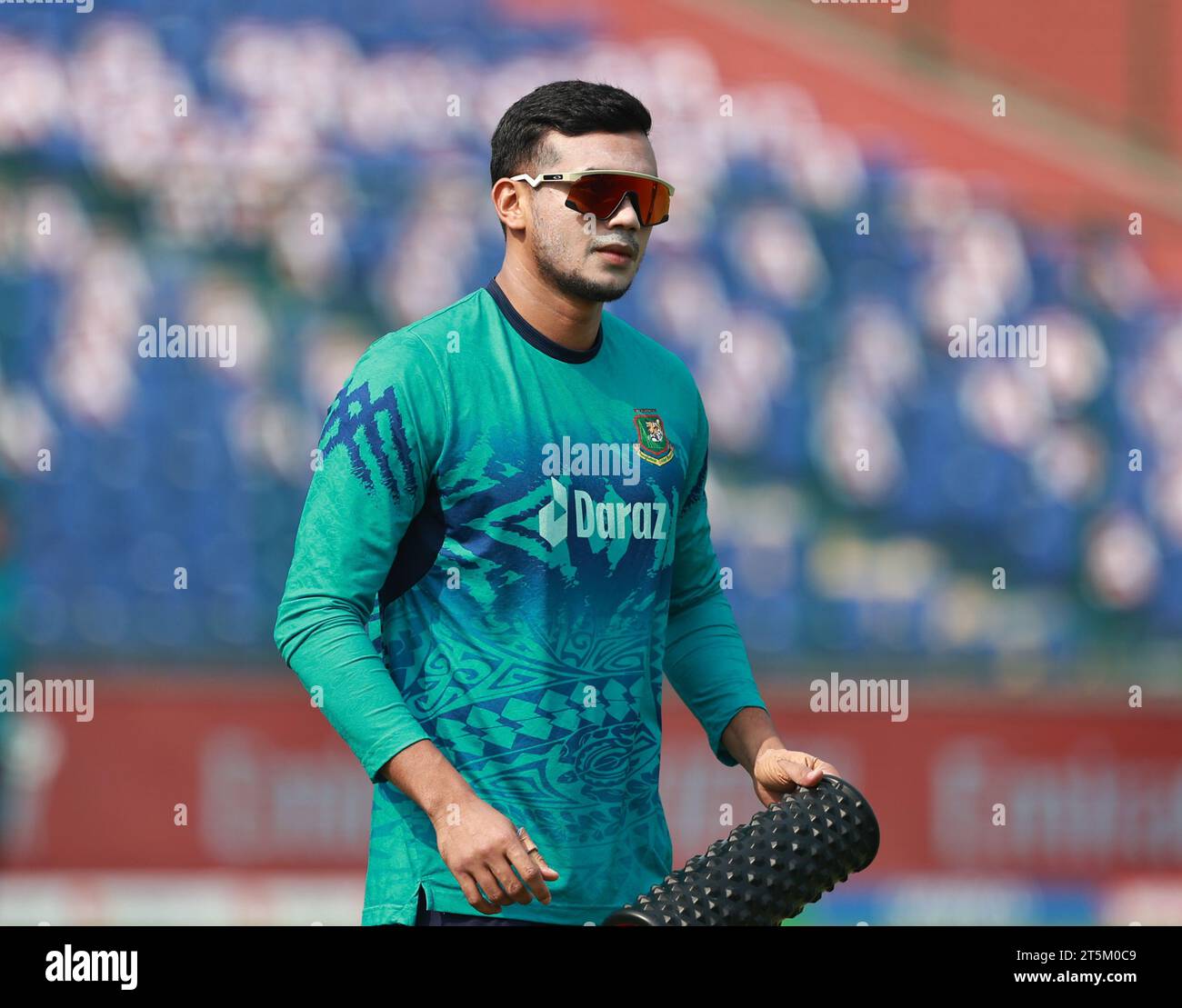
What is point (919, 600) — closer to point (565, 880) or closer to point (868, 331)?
point (868, 331)

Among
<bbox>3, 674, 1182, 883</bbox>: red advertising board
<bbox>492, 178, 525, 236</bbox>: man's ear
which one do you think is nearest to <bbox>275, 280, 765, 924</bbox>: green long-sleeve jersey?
<bbox>492, 178, 525, 236</bbox>: man's ear

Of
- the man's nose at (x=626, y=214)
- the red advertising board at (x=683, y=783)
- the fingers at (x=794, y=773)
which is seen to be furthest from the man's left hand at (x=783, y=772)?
the red advertising board at (x=683, y=783)

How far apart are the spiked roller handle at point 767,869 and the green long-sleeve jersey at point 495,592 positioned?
0.67 ft

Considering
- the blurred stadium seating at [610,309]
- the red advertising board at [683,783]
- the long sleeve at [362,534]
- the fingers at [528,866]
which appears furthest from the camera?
the blurred stadium seating at [610,309]

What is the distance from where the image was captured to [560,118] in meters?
1.88

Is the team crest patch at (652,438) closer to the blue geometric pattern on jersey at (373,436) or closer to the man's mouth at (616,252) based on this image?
the man's mouth at (616,252)

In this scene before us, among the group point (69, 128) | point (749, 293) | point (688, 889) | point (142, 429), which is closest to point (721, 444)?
point (749, 293)

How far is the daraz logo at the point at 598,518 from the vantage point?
1.81m

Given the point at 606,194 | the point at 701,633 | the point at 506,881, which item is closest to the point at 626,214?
the point at 606,194

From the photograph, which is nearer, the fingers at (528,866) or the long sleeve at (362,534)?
the fingers at (528,866)

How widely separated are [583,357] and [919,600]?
3.81 metres

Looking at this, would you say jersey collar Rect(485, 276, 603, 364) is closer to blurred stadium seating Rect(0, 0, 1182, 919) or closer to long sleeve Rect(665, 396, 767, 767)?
long sleeve Rect(665, 396, 767, 767)

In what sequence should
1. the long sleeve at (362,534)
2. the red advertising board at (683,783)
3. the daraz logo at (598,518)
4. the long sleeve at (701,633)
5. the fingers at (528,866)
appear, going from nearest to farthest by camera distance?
the fingers at (528,866), the long sleeve at (362,534), the daraz logo at (598,518), the long sleeve at (701,633), the red advertising board at (683,783)

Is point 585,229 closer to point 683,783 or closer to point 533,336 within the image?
point 533,336
